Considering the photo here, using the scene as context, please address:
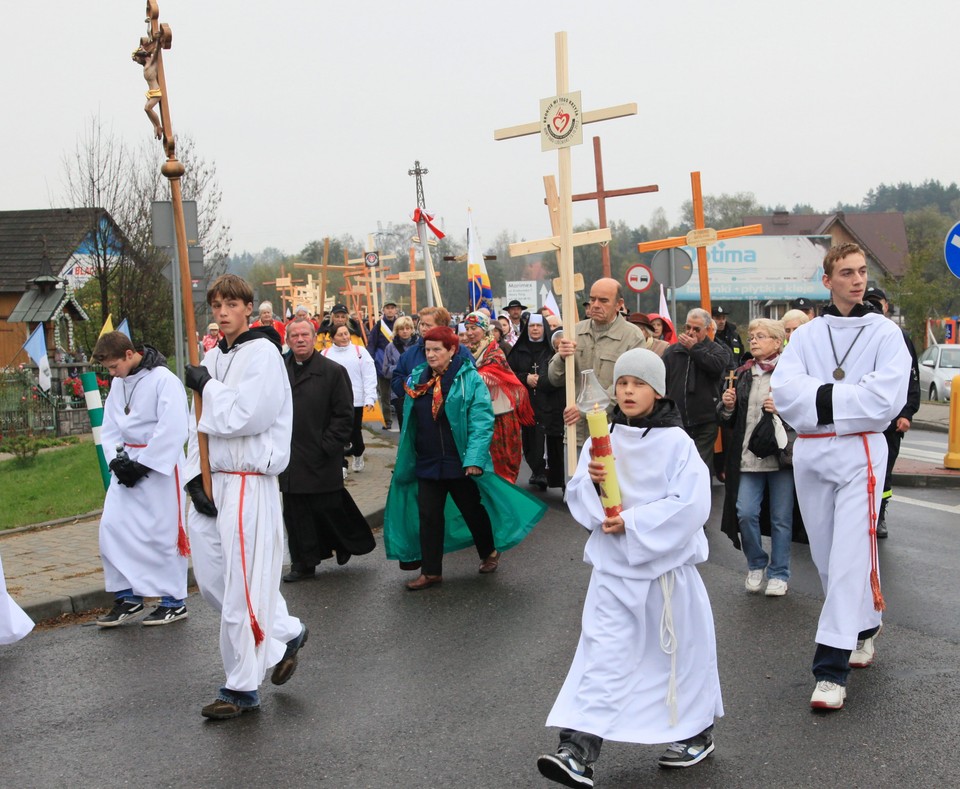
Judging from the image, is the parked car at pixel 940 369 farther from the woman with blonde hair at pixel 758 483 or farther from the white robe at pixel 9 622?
the white robe at pixel 9 622

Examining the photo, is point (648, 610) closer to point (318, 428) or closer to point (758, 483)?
point (758, 483)

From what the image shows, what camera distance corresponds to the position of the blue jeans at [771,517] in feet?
24.8

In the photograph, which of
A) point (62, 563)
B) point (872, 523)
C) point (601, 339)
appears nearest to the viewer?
point (872, 523)

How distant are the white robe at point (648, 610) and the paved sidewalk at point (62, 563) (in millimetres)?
4538

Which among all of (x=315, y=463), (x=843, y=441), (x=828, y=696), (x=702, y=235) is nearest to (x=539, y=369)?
(x=702, y=235)

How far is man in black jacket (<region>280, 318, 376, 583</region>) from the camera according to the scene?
8.52 m

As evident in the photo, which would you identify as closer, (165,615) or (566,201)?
(165,615)

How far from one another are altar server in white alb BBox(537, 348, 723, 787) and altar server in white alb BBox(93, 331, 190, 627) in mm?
3686

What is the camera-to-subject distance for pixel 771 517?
7.62 meters

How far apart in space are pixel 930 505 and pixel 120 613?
7.90m

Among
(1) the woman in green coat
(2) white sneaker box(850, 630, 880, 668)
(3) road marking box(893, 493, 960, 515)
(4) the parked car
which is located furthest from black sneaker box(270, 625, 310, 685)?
(4) the parked car

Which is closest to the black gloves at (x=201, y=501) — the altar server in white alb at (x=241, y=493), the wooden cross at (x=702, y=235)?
the altar server in white alb at (x=241, y=493)

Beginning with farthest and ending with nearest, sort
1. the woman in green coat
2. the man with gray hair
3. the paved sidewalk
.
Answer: the man with gray hair
the woman in green coat
the paved sidewalk

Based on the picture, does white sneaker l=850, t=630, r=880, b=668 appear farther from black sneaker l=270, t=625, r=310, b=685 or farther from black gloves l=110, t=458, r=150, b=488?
black gloves l=110, t=458, r=150, b=488
